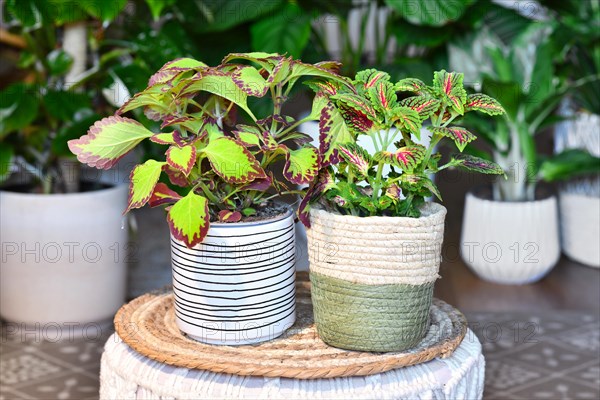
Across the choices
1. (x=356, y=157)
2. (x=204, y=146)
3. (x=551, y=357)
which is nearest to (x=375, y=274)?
(x=356, y=157)

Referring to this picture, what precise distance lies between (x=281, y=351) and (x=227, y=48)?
1458 millimetres

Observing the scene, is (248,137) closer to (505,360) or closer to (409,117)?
(409,117)

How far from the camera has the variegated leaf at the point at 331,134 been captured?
36.7 inches

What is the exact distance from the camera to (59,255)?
5.97 feet

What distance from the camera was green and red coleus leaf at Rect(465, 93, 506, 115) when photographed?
894 millimetres

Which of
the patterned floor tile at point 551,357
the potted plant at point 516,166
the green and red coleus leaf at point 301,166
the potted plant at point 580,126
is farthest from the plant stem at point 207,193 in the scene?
the potted plant at point 580,126

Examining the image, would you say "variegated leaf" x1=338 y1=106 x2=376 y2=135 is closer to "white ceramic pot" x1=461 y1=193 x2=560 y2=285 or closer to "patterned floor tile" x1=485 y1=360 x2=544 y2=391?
"patterned floor tile" x1=485 y1=360 x2=544 y2=391

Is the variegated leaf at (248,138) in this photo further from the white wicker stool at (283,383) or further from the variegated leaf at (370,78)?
the white wicker stool at (283,383)

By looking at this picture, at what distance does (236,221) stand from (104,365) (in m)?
0.25

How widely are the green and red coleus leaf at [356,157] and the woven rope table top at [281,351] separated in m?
0.22

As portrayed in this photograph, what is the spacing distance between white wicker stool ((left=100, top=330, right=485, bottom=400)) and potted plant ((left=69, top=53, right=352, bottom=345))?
0.27 feet

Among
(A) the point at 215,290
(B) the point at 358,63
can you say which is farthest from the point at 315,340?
(B) the point at 358,63

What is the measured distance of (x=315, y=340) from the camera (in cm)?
97

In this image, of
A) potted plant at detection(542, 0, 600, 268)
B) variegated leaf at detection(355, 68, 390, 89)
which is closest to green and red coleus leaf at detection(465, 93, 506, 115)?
variegated leaf at detection(355, 68, 390, 89)
